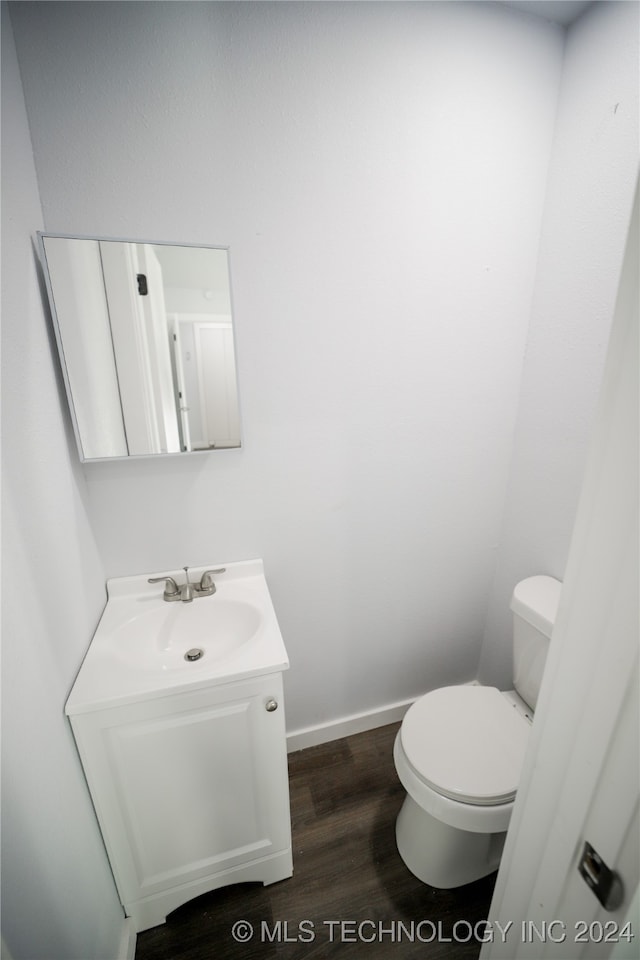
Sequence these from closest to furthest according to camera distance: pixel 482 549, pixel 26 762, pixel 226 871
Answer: pixel 26 762
pixel 226 871
pixel 482 549

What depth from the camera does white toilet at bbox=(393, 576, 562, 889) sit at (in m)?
1.00

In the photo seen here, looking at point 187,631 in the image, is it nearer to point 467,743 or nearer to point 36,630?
point 36,630

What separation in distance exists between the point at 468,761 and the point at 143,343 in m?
1.50

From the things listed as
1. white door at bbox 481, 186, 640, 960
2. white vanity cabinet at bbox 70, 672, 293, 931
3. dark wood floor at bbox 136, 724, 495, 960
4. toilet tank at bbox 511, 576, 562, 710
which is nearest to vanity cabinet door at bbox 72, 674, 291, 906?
white vanity cabinet at bbox 70, 672, 293, 931

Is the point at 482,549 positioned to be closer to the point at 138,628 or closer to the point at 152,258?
the point at 138,628

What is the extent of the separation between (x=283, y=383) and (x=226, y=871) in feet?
4.83

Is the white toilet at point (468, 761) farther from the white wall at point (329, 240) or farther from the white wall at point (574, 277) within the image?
the white wall at point (329, 240)

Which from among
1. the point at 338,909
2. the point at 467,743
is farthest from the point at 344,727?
the point at 467,743

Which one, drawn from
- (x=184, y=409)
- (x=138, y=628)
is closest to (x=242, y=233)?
(x=184, y=409)

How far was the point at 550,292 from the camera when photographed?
1.27 meters

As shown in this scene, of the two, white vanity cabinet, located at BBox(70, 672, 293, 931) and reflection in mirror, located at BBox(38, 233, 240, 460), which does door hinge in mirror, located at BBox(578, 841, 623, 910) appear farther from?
reflection in mirror, located at BBox(38, 233, 240, 460)

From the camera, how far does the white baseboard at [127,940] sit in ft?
3.28

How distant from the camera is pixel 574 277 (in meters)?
1.19

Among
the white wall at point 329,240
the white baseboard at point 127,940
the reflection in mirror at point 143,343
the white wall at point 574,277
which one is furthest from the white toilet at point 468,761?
the reflection in mirror at point 143,343
